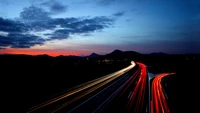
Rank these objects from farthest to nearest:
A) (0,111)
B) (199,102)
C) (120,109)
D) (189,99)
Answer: (189,99) < (199,102) < (120,109) < (0,111)

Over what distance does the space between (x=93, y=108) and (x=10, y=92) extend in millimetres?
13996

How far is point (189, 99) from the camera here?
2634 centimetres

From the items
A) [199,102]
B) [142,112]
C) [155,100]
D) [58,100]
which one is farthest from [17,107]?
[199,102]

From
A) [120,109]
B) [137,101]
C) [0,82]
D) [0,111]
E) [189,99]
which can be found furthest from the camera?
[0,82]

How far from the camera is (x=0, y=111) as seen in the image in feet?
59.1

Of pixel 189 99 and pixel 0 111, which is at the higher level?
pixel 0 111

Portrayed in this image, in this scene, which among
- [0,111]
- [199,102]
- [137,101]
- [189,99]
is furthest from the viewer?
[189,99]

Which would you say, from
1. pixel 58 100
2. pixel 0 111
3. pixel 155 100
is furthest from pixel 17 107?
pixel 155 100

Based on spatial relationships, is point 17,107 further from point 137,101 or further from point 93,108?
point 137,101

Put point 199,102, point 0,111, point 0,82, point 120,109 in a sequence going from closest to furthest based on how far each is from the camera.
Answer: point 0,111 < point 120,109 < point 199,102 < point 0,82

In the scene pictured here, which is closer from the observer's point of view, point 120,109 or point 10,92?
point 120,109

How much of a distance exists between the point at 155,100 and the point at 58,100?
13.0 metres

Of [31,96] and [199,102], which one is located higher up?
[31,96]

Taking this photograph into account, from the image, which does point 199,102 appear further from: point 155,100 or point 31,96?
point 31,96
